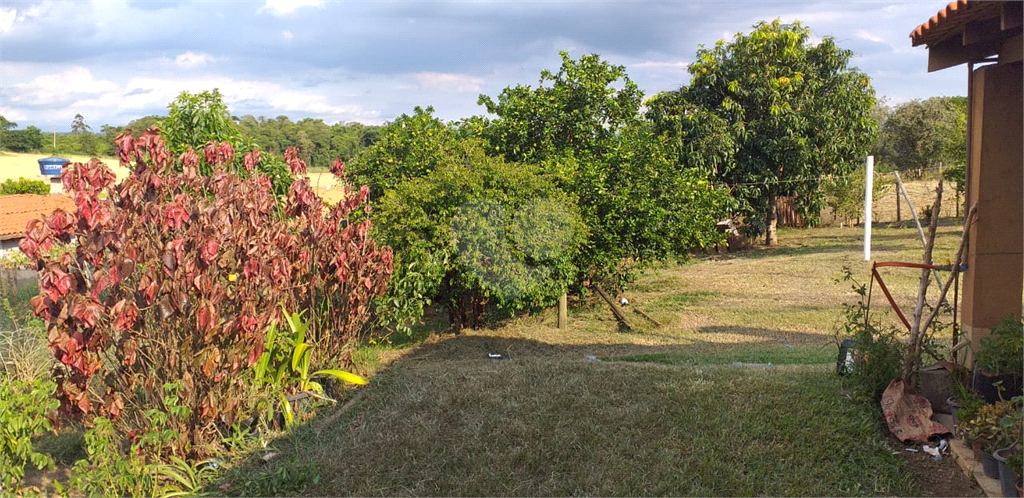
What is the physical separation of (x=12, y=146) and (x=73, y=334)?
148 ft

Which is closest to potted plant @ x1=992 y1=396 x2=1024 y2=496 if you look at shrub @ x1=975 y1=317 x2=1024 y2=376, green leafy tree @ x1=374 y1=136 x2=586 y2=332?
shrub @ x1=975 y1=317 x2=1024 y2=376

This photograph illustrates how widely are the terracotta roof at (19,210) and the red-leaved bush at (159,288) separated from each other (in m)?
15.7

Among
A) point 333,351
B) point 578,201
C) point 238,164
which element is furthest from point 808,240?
point 333,351

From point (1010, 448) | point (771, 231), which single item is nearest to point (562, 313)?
point (1010, 448)

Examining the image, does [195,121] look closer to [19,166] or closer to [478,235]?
[478,235]

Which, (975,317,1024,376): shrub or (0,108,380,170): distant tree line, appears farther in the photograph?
(0,108,380,170): distant tree line

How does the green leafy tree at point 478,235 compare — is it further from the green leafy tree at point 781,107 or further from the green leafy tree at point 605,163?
the green leafy tree at point 781,107

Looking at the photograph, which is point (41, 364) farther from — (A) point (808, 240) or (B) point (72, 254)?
(A) point (808, 240)

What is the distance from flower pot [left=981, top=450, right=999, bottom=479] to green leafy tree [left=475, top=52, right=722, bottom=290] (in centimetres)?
552

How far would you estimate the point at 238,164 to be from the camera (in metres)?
8.24

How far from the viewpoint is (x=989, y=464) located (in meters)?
3.61

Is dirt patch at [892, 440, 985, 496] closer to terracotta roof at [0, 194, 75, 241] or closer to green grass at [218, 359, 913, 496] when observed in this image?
green grass at [218, 359, 913, 496]

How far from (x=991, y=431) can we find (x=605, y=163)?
6333mm

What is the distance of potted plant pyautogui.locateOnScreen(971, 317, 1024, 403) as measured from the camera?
3871mm
